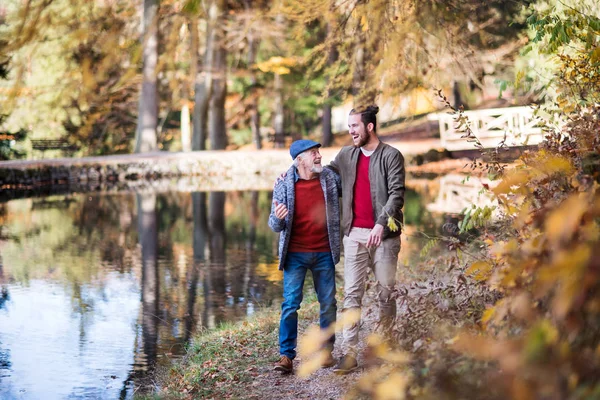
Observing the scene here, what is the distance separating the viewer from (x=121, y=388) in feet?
24.7

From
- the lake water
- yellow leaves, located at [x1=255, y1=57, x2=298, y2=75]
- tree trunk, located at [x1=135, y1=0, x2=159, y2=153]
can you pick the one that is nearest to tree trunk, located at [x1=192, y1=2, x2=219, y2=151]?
tree trunk, located at [x1=135, y1=0, x2=159, y2=153]

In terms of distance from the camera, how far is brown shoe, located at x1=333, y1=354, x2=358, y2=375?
254 inches

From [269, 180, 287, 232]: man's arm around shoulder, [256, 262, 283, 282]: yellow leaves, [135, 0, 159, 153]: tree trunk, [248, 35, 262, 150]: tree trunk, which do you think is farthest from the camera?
[248, 35, 262, 150]: tree trunk

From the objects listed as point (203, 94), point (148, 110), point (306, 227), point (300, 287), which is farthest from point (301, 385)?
point (203, 94)

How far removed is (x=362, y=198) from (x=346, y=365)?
4.01ft

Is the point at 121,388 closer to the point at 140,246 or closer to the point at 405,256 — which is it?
the point at 405,256

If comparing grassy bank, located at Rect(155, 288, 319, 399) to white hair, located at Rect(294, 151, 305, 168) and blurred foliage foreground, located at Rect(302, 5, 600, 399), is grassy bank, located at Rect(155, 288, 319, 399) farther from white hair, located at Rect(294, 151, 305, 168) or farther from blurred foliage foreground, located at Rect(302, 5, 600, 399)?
white hair, located at Rect(294, 151, 305, 168)

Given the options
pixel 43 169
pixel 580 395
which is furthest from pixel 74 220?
pixel 580 395

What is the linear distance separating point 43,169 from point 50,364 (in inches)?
925

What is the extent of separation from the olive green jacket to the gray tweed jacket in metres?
0.10

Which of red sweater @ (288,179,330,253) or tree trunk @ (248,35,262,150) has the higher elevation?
tree trunk @ (248,35,262,150)

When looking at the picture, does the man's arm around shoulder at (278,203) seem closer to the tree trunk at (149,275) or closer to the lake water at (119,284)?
the lake water at (119,284)

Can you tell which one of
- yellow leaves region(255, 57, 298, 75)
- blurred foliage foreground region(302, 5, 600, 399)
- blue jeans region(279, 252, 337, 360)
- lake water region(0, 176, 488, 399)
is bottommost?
lake water region(0, 176, 488, 399)

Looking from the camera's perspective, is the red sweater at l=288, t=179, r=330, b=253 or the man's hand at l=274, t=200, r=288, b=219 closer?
the man's hand at l=274, t=200, r=288, b=219
